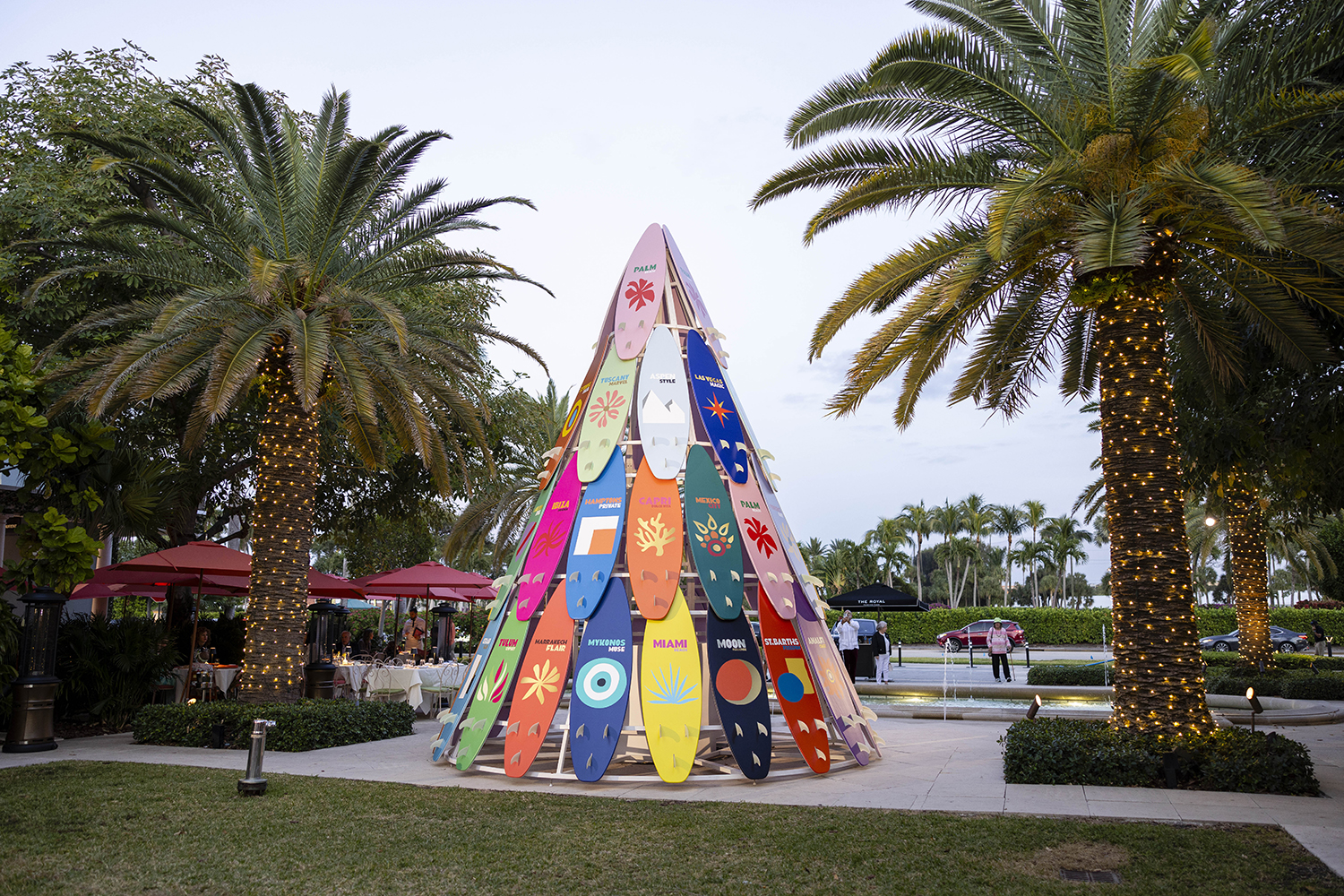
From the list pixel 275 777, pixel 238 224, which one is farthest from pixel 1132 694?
pixel 238 224

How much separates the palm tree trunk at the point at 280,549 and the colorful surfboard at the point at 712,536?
6027 millimetres

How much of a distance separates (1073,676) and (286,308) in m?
19.0

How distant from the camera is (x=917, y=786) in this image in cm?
940

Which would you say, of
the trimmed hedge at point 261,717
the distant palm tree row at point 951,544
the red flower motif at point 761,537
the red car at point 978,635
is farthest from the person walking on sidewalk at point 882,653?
the distant palm tree row at point 951,544

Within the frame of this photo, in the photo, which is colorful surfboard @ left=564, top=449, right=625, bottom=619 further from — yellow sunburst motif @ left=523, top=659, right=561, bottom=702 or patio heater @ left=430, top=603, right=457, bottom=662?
patio heater @ left=430, top=603, right=457, bottom=662

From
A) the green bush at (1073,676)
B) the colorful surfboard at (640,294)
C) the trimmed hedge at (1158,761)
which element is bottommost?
the green bush at (1073,676)

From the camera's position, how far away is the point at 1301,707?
1609cm

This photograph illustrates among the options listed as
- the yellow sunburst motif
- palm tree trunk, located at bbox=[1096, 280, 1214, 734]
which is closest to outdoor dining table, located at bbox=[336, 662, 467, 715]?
the yellow sunburst motif

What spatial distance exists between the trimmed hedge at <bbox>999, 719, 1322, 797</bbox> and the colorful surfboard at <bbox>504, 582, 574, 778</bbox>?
5.05 metres

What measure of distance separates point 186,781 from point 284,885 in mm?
4577

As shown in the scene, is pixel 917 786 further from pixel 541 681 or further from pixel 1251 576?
pixel 1251 576

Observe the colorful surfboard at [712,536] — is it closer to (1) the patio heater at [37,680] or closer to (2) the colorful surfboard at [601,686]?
(2) the colorful surfboard at [601,686]

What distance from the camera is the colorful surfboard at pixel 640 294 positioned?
11570 millimetres

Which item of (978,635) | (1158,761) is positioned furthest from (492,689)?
(978,635)
